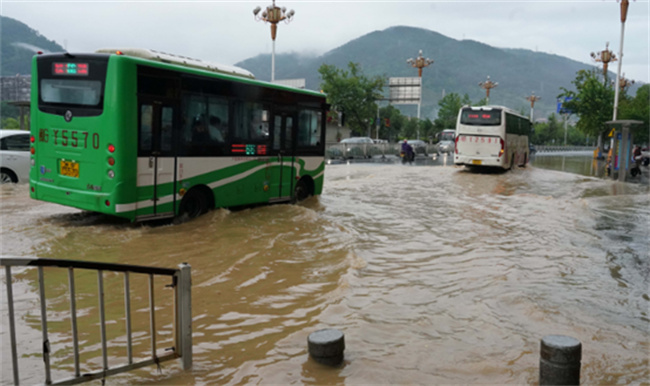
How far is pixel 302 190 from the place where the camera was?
591 inches

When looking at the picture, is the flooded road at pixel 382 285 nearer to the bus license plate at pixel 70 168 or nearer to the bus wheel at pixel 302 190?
the bus wheel at pixel 302 190

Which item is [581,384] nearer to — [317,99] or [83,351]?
[83,351]

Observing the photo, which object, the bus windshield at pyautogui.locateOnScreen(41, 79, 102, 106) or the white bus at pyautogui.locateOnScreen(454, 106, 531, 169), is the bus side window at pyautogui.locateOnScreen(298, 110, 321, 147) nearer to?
the bus windshield at pyautogui.locateOnScreen(41, 79, 102, 106)

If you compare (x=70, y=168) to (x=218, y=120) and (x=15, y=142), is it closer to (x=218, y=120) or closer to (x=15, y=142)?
(x=218, y=120)

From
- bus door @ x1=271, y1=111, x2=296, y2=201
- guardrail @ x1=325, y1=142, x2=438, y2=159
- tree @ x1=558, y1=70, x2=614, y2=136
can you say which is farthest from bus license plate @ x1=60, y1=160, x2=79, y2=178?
tree @ x1=558, y1=70, x2=614, y2=136

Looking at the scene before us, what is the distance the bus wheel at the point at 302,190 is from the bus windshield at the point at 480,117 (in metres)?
15.2

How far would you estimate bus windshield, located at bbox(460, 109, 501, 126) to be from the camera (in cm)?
2778

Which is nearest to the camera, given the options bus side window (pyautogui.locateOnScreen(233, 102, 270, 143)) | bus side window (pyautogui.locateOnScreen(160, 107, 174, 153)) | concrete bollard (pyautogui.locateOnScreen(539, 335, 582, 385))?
concrete bollard (pyautogui.locateOnScreen(539, 335, 582, 385))

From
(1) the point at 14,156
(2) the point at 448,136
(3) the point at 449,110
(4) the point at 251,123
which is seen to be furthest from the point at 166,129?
(3) the point at 449,110

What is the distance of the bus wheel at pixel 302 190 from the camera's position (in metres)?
14.8

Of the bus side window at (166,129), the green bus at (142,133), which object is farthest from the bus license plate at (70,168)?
the bus side window at (166,129)

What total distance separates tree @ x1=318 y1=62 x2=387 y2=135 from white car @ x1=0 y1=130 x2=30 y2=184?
5542 centimetres

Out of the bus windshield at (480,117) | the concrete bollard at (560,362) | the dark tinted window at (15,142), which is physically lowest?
the concrete bollard at (560,362)

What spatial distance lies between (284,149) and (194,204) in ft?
10.4
